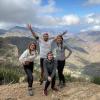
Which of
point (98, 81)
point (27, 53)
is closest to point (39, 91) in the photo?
point (27, 53)

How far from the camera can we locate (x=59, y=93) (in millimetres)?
13930

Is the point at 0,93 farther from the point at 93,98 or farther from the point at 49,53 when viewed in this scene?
the point at 93,98

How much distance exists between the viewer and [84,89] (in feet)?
47.0

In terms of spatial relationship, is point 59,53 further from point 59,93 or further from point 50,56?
point 59,93

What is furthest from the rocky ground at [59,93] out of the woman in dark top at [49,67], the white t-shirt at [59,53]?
the white t-shirt at [59,53]

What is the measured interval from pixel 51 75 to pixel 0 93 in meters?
2.49

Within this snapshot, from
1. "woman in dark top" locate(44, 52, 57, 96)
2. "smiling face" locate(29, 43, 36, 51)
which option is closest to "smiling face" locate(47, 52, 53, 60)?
"woman in dark top" locate(44, 52, 57, 96)

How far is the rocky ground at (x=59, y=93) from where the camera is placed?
13.5m

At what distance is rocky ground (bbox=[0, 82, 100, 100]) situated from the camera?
13.5 metres

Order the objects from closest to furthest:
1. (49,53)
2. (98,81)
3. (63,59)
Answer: (49,53) → (63,59) → (98,81)

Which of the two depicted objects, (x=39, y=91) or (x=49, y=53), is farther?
(x=39, y=91)

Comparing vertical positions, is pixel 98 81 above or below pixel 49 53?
below

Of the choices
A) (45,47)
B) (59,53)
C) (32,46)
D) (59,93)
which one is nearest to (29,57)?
(32,46)

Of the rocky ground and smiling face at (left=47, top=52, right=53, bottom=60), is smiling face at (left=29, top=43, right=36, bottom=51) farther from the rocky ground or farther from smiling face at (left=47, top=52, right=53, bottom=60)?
the rocky ground
